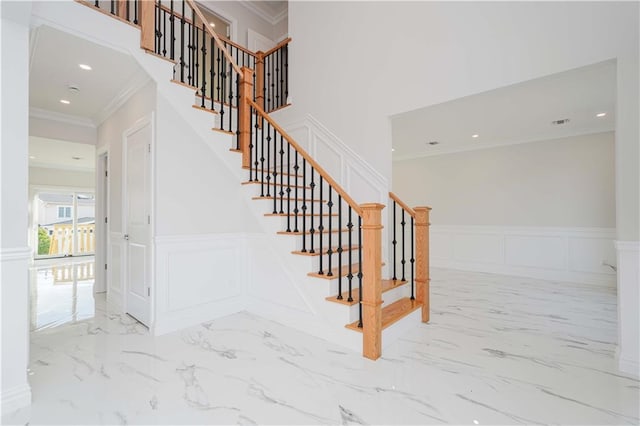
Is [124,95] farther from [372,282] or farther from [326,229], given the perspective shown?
[372,282]

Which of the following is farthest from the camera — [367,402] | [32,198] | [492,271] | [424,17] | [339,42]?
[32,198]

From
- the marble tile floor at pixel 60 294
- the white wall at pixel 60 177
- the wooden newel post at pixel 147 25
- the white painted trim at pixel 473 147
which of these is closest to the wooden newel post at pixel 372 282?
the wooden newel post at pixel 147 25

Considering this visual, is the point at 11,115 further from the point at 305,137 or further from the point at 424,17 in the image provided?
the point at 424,17

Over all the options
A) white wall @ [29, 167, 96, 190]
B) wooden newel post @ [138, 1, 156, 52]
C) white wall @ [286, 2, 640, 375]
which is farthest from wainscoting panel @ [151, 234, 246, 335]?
white wall @ [29, 167, 96, 190]

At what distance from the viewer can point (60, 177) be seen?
8.22 m

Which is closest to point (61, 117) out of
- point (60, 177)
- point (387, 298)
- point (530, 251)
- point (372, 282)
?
point (372, 282)

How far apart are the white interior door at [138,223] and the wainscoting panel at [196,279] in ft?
0.75

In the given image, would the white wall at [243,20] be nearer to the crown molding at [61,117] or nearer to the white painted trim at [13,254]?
the crown molding at [61,117]

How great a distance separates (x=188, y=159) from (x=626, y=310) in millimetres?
3985

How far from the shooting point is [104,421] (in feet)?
5.42

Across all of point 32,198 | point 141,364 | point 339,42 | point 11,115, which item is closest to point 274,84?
point 339,42

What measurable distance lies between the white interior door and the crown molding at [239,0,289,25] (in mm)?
4335

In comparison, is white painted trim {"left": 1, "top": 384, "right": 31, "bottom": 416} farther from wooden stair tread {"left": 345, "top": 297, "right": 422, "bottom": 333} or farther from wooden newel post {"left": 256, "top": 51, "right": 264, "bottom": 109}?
wooden newel post {"left": 256, "top": 51, "right": 264, "bottom": 109}

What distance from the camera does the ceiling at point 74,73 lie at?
250cm
